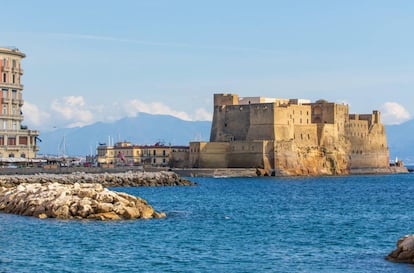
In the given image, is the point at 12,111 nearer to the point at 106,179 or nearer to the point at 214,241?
the point at 106,179

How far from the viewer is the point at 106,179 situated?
202 ft

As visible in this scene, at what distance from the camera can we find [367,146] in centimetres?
10356

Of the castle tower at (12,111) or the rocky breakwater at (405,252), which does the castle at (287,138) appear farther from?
the rocky breakwater at (405,252)

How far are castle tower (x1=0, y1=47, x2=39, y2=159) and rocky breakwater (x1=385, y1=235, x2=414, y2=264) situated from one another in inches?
2178

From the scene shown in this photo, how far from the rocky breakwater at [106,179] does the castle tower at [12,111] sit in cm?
1151

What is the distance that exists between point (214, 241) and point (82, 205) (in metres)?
7.19

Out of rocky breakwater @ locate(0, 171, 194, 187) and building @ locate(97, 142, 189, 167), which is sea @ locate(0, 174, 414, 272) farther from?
building @ locate(97, 142, 189, 167)

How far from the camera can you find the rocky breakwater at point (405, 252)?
22600 millimetres

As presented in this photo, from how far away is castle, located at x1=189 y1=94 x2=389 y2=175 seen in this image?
89.8 m

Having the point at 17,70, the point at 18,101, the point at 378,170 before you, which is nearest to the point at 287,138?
the point at 378,170

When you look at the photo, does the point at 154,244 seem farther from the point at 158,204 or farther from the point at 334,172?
the point at 334,172

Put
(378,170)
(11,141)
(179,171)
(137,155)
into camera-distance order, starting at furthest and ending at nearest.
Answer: (378,170)
(137,155)
(179,171)
(11,141)

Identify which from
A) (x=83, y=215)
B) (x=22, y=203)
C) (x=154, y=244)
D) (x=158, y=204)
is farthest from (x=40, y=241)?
(x=158, y=204)

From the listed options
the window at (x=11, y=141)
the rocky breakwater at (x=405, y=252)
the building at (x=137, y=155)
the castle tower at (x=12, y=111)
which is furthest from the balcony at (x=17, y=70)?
the rocky breakwater at (x=405, y=252)
